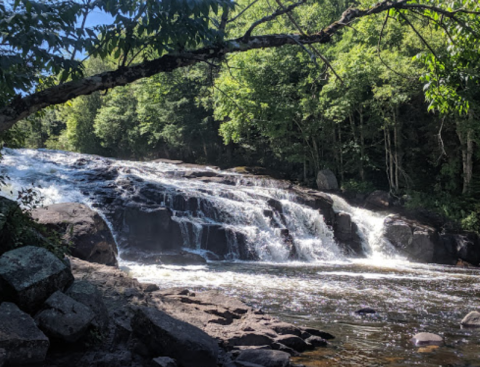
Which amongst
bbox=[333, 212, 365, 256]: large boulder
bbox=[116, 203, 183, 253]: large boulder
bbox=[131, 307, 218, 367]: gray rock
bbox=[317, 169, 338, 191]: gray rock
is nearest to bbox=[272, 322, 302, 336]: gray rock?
bbox=[131, 307, 218, 367]: gray rock

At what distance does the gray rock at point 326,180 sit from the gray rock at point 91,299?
66.3ft

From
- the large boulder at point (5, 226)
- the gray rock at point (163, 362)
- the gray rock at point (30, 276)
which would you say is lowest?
the gray rock at point (163, 362)

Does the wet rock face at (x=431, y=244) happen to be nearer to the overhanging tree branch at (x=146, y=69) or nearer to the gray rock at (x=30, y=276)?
the overhanging tree branch at (x=146, y=69)

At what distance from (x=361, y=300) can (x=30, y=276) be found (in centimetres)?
673

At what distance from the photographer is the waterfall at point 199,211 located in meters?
14.6

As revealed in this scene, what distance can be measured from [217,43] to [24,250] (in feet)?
11.2

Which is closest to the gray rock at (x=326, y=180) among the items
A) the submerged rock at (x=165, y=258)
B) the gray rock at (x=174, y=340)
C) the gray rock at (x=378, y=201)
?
the gray rock at (x=378, y=201)

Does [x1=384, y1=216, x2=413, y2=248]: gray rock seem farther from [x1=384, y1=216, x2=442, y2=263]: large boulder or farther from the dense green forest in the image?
the dense green forest

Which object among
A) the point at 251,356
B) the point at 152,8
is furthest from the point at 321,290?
the point at 152,8

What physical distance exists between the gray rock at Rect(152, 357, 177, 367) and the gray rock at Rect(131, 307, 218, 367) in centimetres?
17

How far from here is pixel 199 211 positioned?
53.2 feet

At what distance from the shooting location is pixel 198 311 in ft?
20.9

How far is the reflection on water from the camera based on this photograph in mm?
5632

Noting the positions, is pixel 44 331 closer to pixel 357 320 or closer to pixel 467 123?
pixel 357 320
